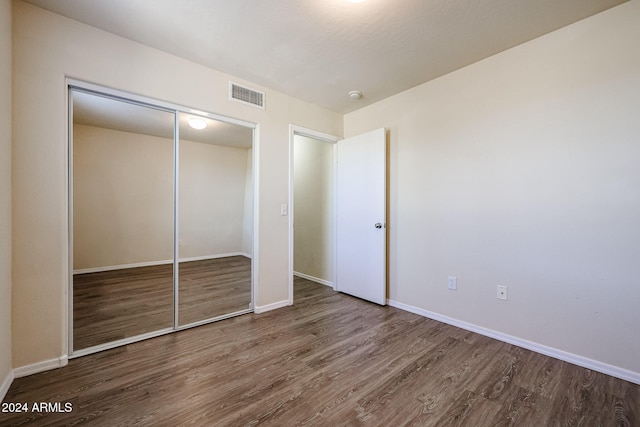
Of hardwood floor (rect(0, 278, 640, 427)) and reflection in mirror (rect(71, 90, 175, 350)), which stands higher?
reflection in mirror (rect(71, 90, 175, 350))

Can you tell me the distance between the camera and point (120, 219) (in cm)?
232

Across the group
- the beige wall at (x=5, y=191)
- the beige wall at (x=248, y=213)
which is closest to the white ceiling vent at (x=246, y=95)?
the beige wall at (x=248, y=213)

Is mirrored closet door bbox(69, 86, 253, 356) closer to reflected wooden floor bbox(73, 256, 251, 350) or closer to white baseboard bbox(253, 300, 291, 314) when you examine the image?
reflected wooden floor bbox(73, 256, 251, 350)

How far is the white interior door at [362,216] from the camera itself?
10.1 feet

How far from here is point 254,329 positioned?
2.48 m

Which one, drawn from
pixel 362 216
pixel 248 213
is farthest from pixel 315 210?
pixel 248 213

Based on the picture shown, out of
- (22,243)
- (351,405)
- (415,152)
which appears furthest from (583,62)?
(22,243)

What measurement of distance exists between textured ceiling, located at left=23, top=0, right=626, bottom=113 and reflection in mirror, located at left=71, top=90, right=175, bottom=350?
64 cm

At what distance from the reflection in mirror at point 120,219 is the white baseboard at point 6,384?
33 centimetres

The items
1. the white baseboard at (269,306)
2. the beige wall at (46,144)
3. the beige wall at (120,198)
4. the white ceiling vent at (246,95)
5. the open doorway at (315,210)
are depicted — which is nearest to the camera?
the beige wall at (46,144)

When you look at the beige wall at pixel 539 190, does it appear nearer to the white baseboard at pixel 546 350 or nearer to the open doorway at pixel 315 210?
the white baseboard at pixel 546 350

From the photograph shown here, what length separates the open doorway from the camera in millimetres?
3869

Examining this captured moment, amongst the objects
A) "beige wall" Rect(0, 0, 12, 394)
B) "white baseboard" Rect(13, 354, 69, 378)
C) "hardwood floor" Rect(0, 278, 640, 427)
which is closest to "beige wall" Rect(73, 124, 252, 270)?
"beige wall" Rect(0, 0, 12, 394)

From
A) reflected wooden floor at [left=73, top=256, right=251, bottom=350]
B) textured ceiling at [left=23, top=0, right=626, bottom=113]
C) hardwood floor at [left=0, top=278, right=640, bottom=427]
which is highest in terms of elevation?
textured ceiling at [left=23, top=0, right=626, bottom=113]
